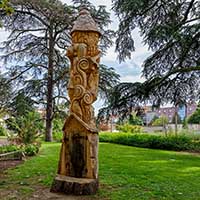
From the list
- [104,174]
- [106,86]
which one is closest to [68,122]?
[104,174]

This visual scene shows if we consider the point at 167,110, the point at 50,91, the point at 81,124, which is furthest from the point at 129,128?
the point at 81,124

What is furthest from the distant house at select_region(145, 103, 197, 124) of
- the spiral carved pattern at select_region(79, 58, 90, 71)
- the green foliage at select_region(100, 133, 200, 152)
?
the spiral carved pattern at select_region(79, 58, 90, 71)

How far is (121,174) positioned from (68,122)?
208 cm

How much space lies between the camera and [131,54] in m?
11.1

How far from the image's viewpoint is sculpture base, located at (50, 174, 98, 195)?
452 cm

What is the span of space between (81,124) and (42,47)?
14.1 meters

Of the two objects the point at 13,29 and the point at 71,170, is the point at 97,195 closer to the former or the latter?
the point at 71,170

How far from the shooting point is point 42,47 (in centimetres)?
1811

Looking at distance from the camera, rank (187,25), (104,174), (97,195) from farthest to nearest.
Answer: (187,25), (104,174), (97,195)

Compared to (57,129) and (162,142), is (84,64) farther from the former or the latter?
(57,129)

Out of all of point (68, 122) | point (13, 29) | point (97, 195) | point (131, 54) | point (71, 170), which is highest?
point (13, 29)

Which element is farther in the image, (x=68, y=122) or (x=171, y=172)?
(x=171, y=172)

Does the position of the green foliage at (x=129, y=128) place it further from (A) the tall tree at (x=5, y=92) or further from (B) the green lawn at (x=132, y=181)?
(B) the green lawn at (x=132, y=181)

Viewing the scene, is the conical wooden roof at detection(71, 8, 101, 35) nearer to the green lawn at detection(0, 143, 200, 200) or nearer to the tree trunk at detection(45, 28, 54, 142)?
the green lawn at detection(0, 143, 200, 200)
